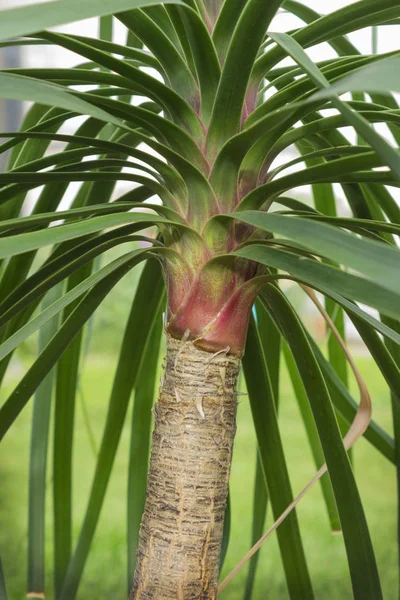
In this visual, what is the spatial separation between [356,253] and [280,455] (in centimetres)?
33

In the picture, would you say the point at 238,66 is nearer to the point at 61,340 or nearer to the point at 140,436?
the point at 61,340

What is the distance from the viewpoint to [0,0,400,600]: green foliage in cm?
28

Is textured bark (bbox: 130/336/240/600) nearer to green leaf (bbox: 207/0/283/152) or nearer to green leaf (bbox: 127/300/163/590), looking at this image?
green leaf (bbox: 207/0/283/152)

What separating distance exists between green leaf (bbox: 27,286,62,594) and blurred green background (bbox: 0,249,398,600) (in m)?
0.59

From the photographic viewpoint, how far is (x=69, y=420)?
0.64 metres

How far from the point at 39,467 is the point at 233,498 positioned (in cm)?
103

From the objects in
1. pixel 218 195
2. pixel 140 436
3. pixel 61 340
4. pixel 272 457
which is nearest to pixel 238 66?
pixel 218 195

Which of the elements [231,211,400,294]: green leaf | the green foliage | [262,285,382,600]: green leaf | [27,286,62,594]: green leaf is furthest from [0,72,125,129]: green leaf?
[27,286,62,594]: green leaf

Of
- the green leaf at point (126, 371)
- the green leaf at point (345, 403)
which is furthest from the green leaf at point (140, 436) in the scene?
the green leaf at point (345, 403)

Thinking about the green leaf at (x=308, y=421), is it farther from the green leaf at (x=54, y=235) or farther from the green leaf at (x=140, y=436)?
the green leaf at (x=54, y=235)

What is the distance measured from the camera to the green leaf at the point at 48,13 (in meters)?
0.23

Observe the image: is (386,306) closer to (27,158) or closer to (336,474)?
(336,474)

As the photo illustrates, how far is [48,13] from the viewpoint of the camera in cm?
24

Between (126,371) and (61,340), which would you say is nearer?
(61,340)
